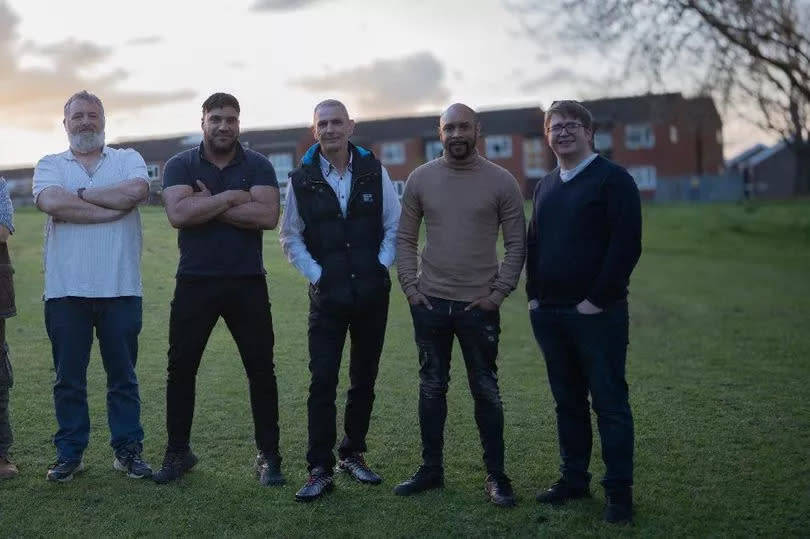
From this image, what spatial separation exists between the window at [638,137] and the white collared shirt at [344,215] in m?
41.7

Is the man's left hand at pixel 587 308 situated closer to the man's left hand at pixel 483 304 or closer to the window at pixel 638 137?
the man's left hand at pixel 483 304

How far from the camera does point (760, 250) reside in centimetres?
2561

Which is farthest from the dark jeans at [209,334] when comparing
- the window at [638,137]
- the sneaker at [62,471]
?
the window at [638,137]

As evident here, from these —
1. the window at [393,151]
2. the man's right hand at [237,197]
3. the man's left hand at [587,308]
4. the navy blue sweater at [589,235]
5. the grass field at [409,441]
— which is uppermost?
the window at [393,151]

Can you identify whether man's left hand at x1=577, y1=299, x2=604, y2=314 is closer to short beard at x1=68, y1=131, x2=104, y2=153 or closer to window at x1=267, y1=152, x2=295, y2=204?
short beard at x1=68, y1=131, x2=104, y2=153

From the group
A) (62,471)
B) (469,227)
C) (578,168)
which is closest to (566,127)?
(578,168)

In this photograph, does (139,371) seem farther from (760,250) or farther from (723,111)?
(760,250)

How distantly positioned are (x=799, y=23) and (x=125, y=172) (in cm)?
2222

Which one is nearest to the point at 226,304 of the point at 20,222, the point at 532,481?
the point at 532,481

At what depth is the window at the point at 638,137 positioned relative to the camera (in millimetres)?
45125

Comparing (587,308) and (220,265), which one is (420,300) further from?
(220,265)

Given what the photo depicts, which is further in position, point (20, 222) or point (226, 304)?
point (20, 222)

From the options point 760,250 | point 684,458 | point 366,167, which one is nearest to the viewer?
point 366,167

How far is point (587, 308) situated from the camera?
14.9ft
